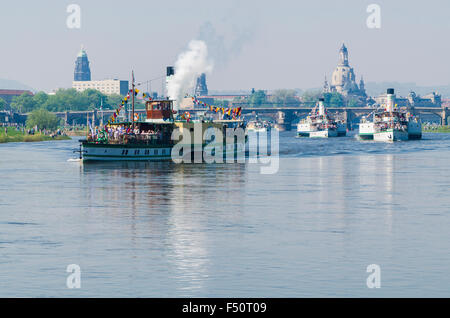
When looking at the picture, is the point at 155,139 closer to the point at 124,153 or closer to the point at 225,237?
the point at 124,153

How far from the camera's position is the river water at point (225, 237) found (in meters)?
28.1

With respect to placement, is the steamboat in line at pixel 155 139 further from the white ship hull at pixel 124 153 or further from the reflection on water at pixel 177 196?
the reflection on water at pixel 177 196

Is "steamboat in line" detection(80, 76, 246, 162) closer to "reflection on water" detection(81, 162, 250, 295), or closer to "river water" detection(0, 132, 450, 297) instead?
"reflection on water" detection(81, 162, 250, 295)

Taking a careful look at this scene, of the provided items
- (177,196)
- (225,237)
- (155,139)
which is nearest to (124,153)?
(155,139)

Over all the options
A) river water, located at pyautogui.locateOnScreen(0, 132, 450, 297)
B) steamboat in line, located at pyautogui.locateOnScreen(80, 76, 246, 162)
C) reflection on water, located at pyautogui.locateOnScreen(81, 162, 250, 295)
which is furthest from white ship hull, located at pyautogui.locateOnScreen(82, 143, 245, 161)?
river water, located at pyautogui.locateOnScreen(0, 132, 450, 297)

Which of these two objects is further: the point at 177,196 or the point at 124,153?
the point at 124,153

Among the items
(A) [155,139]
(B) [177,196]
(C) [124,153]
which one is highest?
(A) [155,139]

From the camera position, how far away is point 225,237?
125ft

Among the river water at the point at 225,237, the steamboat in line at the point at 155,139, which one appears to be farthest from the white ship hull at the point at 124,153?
the river water at the point at 225,237

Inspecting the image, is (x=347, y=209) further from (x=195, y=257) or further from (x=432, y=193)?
(x=195, y=257)

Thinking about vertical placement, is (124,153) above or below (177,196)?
above

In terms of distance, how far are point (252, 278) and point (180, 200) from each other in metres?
27.2

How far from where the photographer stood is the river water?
28.1 meters
